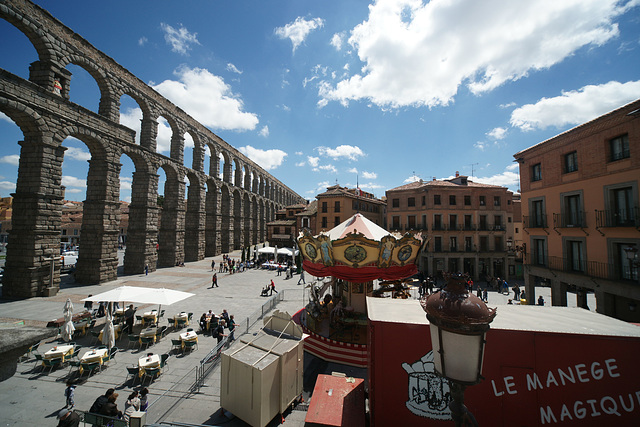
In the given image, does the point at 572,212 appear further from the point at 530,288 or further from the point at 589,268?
the point at 530,288

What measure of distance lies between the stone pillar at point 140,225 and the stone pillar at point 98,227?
3.49m

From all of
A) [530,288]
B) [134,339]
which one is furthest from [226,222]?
[530,288]

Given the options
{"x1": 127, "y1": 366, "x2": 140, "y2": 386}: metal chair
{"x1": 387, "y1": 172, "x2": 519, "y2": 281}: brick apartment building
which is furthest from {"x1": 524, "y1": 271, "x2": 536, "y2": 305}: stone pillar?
{"x1": 127, "y1": 366, "x2": 140, "y2": 386}: metal chair

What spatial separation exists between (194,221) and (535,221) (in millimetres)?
33704

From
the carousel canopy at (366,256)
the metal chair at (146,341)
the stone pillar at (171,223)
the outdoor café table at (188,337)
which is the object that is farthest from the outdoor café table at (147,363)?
the stone pillar at (171,223)

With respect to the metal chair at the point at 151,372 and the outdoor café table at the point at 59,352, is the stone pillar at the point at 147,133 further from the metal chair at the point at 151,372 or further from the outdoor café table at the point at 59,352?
the metal chair at the point at 151,372

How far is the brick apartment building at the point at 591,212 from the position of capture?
11984 mm

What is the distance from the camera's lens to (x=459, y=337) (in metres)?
2.28

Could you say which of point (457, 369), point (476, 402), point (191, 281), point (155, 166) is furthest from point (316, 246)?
point (155, 166)

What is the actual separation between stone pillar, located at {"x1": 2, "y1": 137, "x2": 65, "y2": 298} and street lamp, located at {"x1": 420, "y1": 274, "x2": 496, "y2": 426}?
22.3 m

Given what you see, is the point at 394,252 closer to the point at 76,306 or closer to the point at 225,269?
the point at 76,306

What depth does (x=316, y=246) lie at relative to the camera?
36.5 feet

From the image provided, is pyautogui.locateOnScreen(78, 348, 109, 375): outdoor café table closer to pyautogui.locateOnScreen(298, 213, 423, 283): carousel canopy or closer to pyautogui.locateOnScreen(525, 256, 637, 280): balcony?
pyautogui.locateOnScreen(298, 213, 423, 283): carousel canopy

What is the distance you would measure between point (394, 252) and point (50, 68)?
74.8 feet
